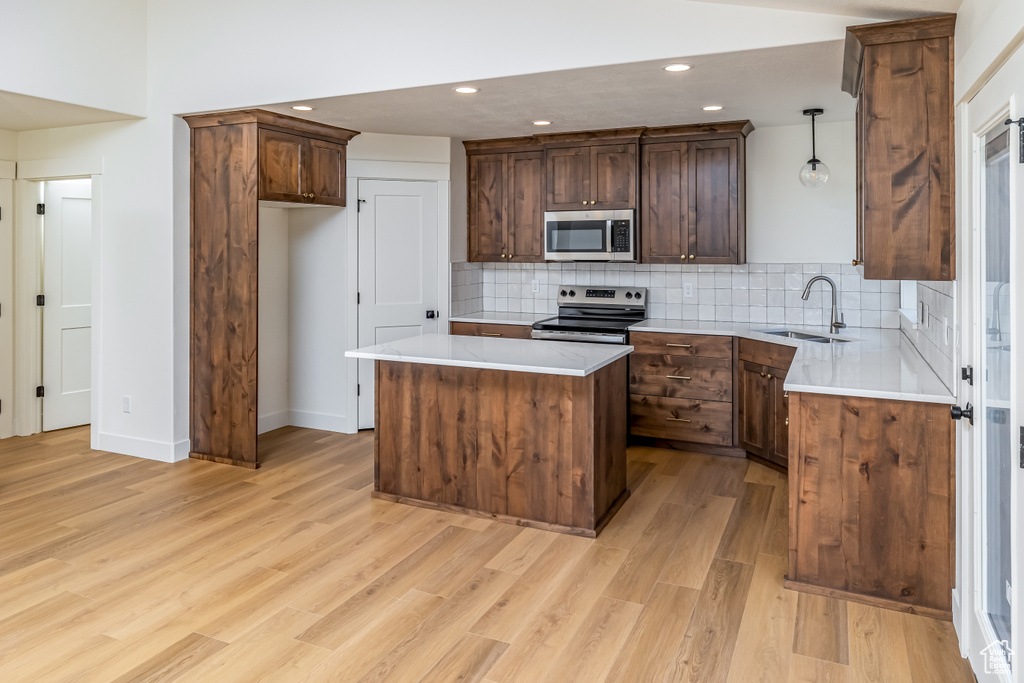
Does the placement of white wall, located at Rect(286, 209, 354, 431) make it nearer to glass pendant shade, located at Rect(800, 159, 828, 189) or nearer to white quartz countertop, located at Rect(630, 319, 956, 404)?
white quartz countertop, located at Rect(630, 319, 956, 404)

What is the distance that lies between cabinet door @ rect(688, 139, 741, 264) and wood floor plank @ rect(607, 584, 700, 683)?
2.78m

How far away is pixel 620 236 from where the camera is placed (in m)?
5.14

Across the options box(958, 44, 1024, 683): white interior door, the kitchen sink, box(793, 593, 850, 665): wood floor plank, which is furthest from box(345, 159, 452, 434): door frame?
box(958, 44, 1024, 683): white interior door

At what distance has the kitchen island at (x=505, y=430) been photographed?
3.39 metres

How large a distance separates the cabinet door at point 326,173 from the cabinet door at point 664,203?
2174mm

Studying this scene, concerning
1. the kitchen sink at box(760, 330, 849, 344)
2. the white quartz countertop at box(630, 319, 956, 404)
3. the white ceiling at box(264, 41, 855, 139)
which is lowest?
the white quartz countertop at box(630, 319, 956, 404)

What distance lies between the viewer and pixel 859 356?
3.51 meters

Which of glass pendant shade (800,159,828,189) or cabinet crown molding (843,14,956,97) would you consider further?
glass pendant shade (800,159,828,189)

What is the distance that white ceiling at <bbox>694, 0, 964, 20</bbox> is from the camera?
245 cm

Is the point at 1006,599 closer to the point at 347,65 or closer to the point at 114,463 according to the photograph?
the point at 347,65

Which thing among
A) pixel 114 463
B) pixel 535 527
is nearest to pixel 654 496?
pixel 535 527

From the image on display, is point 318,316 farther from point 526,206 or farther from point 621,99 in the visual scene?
point 621,99

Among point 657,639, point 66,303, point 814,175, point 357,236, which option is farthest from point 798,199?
point 66,303

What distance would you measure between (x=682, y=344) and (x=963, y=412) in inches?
101
